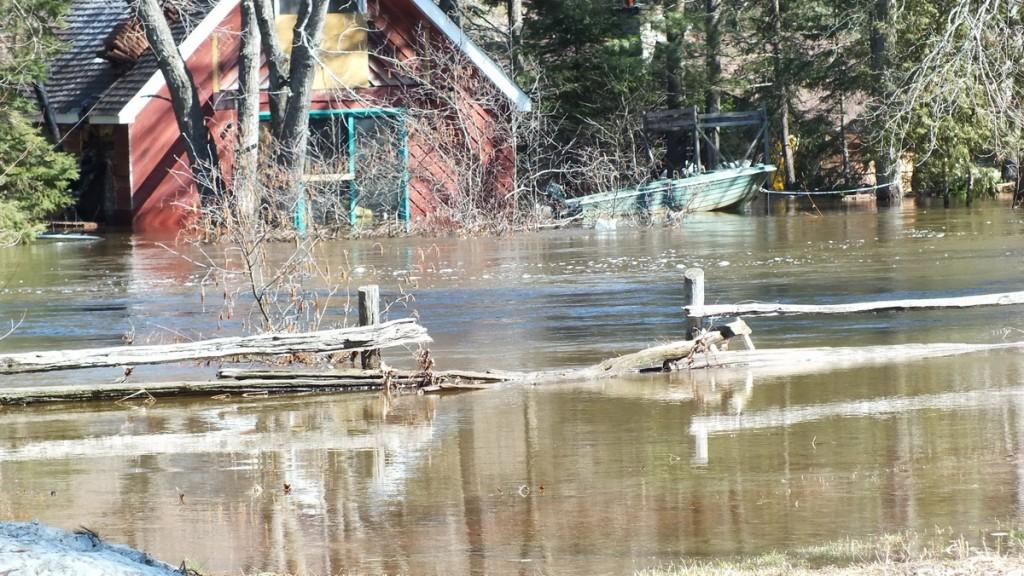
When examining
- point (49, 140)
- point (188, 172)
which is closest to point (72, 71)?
point (49, 140)

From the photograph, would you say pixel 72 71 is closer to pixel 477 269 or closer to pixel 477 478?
pixel 477 269

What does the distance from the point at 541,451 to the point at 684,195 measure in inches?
1012

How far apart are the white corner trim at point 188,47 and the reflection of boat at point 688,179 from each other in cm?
849

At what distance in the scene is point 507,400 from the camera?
490 inches

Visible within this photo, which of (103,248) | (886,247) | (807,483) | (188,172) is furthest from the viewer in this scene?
(188,172)

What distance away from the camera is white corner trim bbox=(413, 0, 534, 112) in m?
30.7

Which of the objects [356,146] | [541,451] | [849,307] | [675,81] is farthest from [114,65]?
[541,451]

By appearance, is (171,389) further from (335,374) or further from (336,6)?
(336,6)

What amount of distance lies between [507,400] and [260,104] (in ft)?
64.2

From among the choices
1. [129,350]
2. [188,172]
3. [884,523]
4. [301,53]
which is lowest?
[884,523]

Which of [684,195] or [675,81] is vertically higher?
[675,81]

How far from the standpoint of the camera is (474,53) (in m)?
31.0

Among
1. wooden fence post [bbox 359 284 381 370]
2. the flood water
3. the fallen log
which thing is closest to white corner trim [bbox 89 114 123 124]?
the flood water

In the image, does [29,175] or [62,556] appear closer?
[62,556]
